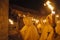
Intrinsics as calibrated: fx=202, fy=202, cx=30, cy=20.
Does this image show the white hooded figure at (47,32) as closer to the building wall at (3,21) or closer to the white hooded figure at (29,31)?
the white hooded figure at (29,31)

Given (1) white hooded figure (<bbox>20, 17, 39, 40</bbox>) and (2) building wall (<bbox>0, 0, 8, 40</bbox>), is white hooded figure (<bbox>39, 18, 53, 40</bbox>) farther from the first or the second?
(2) building wall (<bbox>0, 0, 8, 40</bbox>)

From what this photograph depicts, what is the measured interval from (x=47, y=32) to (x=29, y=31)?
0.30 m

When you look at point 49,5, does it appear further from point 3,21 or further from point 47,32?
point 3,21

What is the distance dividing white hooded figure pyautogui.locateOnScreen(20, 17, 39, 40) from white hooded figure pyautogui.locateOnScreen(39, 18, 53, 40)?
106 mm

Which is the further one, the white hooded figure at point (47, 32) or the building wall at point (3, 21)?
the building wall at point (3, 21)

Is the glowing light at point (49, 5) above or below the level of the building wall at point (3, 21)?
above

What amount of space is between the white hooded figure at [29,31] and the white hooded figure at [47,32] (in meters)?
0.11

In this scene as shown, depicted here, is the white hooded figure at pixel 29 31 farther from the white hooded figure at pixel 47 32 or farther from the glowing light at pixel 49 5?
the glowing light at pixel 49 5

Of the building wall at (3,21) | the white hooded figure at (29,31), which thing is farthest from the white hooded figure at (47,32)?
the building wall at (3,21)

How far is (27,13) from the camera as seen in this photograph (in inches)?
132

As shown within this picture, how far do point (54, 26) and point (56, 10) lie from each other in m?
0.26

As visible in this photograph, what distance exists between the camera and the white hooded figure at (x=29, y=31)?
332 cm

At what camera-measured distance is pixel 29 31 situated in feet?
11.0

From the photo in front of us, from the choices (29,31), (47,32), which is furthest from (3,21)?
(47,32)
